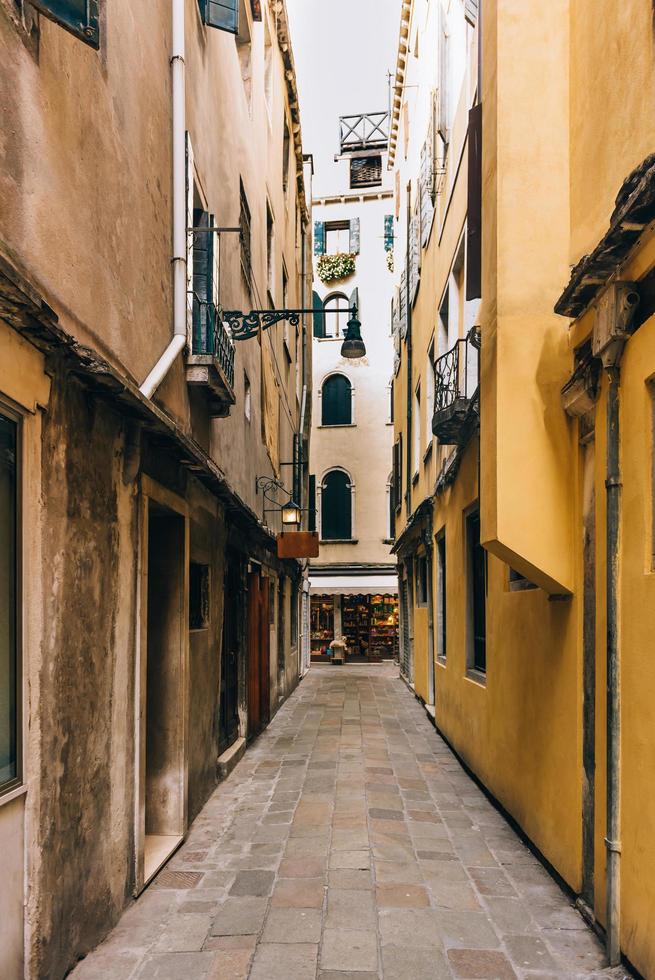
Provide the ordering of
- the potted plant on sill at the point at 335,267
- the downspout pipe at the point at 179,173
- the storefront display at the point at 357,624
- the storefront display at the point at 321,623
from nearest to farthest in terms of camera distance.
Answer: the downspout pipe at the point at 179,173, the storefront display at the point at 357,624, the storefront display at the point at 321,623, the potted plant on sill at the point at 335,267

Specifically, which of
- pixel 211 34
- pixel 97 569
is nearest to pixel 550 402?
pixel 97 569

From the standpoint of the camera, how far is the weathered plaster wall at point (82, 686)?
3.82m

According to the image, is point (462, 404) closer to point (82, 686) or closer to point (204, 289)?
point (204, 289)

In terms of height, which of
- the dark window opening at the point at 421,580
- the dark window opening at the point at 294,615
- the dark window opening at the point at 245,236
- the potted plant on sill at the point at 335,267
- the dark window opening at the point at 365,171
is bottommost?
the dark window opening at the point at 294,615

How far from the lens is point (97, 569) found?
4559 millimetres

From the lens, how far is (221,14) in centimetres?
815

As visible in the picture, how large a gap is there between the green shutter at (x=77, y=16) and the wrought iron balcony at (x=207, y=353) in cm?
357

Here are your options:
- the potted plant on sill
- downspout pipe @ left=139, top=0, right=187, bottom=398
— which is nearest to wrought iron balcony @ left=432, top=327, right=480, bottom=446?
downspout pipe @ left=139, top=0, right=187, bottom=398

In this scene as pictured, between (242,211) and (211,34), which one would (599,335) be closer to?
(211,34)

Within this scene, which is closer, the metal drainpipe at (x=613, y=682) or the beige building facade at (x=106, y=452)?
the beige building facade at (x=106, y=452)

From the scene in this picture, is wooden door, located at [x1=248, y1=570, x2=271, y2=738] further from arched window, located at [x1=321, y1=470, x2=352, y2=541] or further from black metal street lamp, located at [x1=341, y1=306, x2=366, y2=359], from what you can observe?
arched window, located at [x1=321, y1=470, x2=352, y2=541]

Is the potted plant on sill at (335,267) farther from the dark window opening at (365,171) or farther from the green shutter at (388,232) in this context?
the dark window opening at (365,171)

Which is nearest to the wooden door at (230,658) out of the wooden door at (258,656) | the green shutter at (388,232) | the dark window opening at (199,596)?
the wooden door at (258,656)

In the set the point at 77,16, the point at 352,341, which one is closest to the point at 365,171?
the point at 352,341
